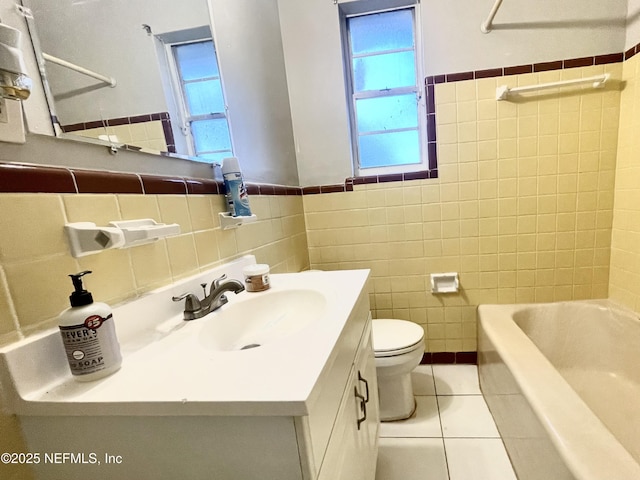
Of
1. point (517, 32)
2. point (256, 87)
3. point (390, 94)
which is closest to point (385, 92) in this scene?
point (390, 94)

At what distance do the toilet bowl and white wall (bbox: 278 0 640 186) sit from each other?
91 cm

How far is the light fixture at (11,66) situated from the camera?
0.44 metres

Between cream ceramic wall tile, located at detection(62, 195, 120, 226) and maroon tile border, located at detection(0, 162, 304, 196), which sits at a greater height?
maroon tile border, located at detection(0, 162, 304, 196)

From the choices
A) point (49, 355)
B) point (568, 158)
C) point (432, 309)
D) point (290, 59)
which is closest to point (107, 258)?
point (49, 355)

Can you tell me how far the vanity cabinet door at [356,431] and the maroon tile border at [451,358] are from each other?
2.99ft

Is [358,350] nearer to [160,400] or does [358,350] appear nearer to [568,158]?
[160,400]

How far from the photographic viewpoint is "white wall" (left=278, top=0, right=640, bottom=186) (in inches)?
57.6

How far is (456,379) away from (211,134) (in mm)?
1771

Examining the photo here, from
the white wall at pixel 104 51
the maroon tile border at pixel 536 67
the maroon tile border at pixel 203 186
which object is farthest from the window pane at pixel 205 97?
the maroon tile border at pixel 536 67

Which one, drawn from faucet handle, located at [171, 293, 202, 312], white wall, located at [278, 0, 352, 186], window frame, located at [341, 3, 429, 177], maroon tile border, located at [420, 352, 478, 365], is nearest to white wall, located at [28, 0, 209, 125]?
faucet handle, located at [171, 293, 202, 312]

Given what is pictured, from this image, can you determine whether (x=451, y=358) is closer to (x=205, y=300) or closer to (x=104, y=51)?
(x=205, y=300)

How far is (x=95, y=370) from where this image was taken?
491 millimetres

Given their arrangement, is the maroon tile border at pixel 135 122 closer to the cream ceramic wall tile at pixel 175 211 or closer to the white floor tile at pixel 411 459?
the cream ceramic wall tile at pixel 175 211

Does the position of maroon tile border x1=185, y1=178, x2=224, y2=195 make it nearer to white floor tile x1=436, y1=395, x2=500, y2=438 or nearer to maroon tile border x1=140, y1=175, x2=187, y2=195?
maroon tile border x1=140, y1=175, x2=187, y2=195
